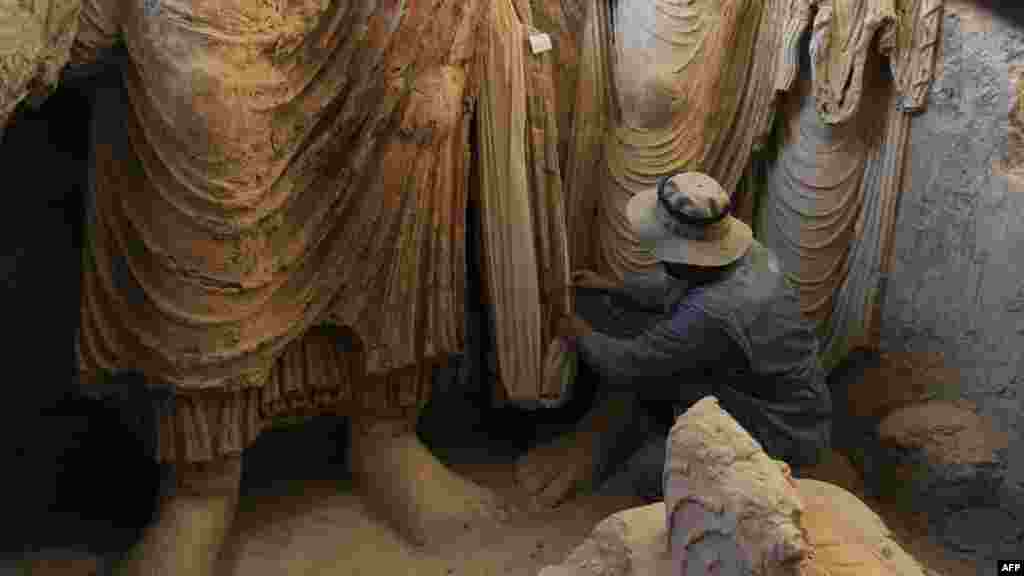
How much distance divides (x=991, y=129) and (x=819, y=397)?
0.88m

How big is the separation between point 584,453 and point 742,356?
0.62 m

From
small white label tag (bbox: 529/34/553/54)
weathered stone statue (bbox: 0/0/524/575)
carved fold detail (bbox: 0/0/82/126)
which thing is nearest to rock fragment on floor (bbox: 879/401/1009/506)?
weathered stone statue (bbox: 0/0/524/575)

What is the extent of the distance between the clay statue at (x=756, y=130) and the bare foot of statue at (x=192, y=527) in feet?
3.01

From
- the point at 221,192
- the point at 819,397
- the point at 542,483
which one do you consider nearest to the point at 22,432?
the point at 221,192

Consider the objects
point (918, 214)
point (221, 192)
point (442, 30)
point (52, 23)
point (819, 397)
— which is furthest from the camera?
point (918, 214)

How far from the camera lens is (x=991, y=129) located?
11.9ft

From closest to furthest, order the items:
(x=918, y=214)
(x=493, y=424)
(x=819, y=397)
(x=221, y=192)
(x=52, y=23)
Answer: (x=52, y=23)
(x=221, y=192)
(x=819, y=397)
(x=918, y=214)
(x=493, y=424)

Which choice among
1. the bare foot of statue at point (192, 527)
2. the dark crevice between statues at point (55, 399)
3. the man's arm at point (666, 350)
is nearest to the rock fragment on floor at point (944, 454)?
the man's arm at point (666, 350)

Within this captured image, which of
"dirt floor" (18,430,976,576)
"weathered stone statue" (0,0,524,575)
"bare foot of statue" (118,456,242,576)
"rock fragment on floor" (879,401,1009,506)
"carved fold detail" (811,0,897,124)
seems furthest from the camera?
"carved fold detail" (811,0,897,124)

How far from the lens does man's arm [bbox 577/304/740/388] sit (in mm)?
3414

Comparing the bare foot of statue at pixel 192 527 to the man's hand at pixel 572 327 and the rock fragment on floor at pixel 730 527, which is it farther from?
the rock fragment on floor at pixel 730 527

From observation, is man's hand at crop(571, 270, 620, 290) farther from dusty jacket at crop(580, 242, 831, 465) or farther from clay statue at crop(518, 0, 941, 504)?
dusty jacket at crop(580, 242, 831, 465)

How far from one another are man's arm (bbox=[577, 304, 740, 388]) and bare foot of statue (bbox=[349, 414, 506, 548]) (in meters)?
0.52

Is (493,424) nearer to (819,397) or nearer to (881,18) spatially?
(819,397)
